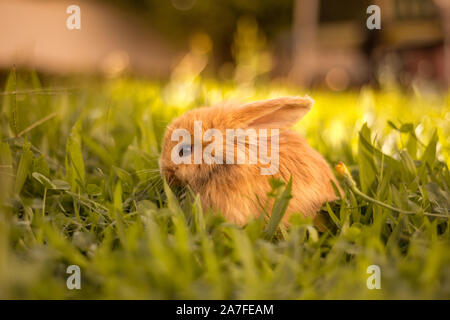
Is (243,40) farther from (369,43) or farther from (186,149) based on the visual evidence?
(369,43)

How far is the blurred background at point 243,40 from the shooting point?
4.59 metres

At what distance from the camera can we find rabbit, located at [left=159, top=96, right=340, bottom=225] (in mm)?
1539

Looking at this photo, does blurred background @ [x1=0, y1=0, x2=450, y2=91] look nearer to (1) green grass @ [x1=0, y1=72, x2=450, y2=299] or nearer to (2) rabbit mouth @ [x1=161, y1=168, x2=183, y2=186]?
(1) green grass @ [x1=0, y1=72, x2=450, y2=299]

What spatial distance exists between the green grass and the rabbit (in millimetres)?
75

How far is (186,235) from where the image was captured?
4.11 feet

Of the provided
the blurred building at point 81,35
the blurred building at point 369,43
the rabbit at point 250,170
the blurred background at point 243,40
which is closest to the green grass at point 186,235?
the rabbit at point 250,170

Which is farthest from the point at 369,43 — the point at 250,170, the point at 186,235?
the point at 186,235

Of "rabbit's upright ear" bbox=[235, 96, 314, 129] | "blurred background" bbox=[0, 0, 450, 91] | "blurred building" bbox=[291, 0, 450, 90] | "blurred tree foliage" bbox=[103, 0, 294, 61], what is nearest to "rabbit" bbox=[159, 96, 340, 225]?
"rabbit's upright ear" bbox=[235, 96, 314, 129]

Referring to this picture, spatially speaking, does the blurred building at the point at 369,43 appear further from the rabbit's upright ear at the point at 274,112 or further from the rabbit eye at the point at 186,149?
the rabbit eye at the point at 186,149

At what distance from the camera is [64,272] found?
1.22 m

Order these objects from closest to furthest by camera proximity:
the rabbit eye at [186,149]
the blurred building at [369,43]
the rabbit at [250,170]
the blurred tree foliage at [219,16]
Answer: the rabbit at [250,170]
the rabbit eye at [186,149]
the blurred building at [369,43]
the blurred tree foliage at [219,16]

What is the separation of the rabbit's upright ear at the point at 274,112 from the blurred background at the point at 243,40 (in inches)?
42.2

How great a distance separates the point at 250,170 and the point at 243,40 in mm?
2777

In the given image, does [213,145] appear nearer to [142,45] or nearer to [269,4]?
[269,4]
